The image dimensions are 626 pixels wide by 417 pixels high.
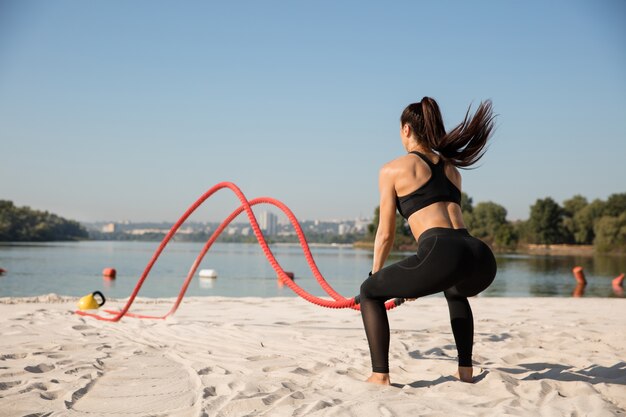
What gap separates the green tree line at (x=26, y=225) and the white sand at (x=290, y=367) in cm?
10422

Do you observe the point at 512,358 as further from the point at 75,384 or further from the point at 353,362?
the point at 75,384

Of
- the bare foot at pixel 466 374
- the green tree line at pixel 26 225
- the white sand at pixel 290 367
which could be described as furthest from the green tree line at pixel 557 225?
the bare foot at pixel 466 374

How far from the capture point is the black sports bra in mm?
3754

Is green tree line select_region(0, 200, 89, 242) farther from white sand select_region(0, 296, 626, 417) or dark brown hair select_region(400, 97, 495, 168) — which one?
dark brown hair select_region(400, 97, 495, 168)

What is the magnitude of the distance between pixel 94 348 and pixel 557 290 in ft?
65.6

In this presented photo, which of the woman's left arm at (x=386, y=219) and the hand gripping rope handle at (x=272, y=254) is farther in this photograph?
the hand gripping rope handle at (x=272, y=254)

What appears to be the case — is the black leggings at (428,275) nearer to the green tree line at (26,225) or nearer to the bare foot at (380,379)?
the bare foot at (380,379)

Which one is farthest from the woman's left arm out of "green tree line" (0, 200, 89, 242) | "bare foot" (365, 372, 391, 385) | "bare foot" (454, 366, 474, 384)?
"green tree line" (0, 200, 89, 242)

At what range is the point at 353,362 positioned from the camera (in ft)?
15.8

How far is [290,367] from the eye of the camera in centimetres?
458

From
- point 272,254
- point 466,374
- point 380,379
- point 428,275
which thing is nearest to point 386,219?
point 428,275

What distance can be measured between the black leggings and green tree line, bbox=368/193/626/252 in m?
Result: 71.9

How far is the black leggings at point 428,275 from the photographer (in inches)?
140

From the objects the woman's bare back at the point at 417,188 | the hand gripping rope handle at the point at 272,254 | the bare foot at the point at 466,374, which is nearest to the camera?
the woman's bare back at the point at 417,188
